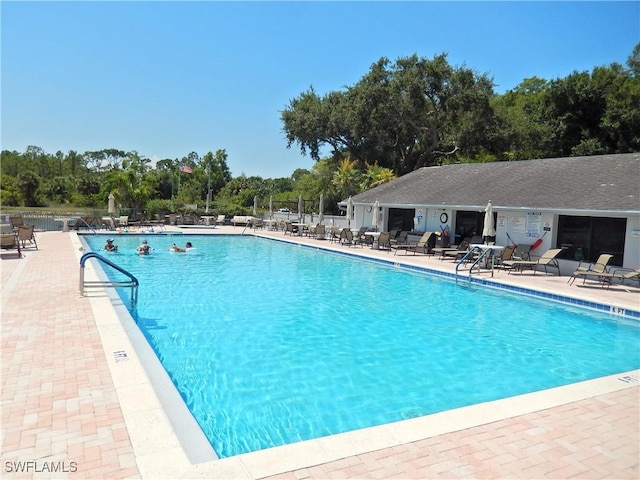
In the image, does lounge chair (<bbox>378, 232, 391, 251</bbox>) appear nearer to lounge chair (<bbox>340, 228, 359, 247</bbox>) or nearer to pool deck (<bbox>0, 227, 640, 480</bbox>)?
lounge chair (<bbox>340, 228, 359, 247</bbox>)

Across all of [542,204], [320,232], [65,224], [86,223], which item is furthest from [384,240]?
[65,224]

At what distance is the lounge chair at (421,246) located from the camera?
18.4 meters

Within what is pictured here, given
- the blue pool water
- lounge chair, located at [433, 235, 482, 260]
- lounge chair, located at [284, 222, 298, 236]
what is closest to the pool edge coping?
the blue pool water

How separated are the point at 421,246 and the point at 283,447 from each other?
15.5m

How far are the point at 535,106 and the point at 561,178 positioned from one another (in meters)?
23.4

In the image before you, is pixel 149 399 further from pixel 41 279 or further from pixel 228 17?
pixel 228 17

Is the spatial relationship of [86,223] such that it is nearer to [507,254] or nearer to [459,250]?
[459,250]

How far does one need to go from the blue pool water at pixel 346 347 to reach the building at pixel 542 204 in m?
4.34

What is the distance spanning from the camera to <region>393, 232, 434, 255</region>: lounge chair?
724 inches

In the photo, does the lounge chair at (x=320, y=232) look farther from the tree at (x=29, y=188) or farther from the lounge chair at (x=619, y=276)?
the tree at (x=29, y=188)

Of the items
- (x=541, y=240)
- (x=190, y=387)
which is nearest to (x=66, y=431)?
(x=190, y=387)

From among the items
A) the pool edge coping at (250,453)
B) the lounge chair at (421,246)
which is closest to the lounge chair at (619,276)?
the lounge chair at (421,246)

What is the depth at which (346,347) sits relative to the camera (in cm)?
745

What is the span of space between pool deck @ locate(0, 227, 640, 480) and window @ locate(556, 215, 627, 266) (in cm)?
922
